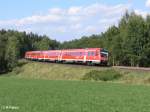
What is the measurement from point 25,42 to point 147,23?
3998 inches

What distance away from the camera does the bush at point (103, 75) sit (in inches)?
2296

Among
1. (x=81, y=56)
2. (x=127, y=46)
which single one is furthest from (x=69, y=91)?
(x=127, y=46)

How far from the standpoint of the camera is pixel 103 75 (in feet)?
199

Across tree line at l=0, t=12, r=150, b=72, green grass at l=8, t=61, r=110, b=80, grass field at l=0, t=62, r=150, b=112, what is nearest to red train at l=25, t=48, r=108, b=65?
green grass at l=8, t=61, r=110, b=80

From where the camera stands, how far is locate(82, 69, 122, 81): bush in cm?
5831

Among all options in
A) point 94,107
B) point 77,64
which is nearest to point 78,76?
point 77,64

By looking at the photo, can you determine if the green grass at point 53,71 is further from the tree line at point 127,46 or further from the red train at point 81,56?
the tree line at point 127,46

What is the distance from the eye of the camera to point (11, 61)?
11612cm

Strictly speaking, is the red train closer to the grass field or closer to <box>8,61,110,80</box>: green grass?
<box>8,61,110,80</box>: green grass

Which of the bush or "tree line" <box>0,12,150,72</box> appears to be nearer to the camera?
the bush

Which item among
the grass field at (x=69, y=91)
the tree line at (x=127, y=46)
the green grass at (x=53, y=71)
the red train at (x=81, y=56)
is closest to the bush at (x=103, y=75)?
the grass field at (x=69, y=91)

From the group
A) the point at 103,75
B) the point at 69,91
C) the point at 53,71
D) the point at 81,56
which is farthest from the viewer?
the point at 53,71

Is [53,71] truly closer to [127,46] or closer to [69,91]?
[127,46]

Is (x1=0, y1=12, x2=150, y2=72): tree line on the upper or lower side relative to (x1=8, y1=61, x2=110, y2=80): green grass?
upper
